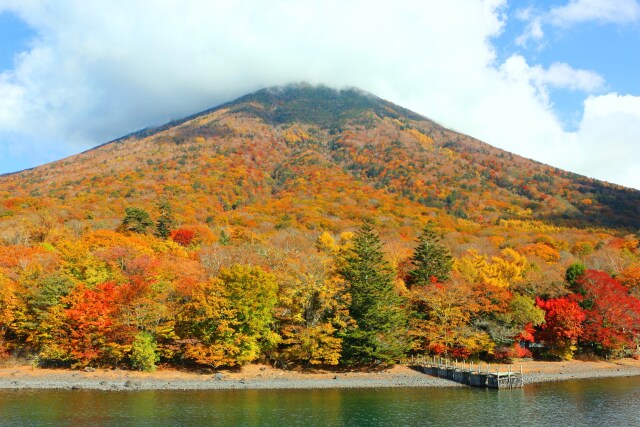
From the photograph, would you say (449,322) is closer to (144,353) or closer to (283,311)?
(283,311)

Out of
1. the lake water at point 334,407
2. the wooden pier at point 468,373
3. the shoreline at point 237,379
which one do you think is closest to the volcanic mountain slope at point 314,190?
the shoreline at point 237,379

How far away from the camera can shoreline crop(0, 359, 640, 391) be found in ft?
160

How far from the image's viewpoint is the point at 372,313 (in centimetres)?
5456

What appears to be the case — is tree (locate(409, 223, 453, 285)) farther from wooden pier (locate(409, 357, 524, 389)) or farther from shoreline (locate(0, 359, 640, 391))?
shoreline (locate(0, 359, 640, 391))

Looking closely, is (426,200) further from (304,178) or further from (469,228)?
(304,178)

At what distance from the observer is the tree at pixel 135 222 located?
9219 centimetres

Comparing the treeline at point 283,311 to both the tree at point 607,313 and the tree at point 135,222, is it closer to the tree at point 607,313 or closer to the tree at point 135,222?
the tree at point 607,313

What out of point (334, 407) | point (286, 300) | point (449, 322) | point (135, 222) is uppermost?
point (135, 222)

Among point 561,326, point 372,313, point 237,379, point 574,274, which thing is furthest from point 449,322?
point 237,379

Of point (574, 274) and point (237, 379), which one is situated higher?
point (574, 274)

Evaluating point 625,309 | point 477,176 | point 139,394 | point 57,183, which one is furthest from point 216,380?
point 477,176

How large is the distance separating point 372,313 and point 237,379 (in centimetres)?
1643

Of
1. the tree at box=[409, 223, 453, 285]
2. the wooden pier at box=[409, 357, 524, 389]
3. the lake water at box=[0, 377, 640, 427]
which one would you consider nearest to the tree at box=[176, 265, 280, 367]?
the lake water at box=[0, 377, 640, 427]

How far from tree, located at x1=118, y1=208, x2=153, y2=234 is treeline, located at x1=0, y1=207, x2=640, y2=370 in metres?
27.1
